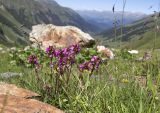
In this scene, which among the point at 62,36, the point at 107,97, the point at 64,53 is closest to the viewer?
the point at 107,97

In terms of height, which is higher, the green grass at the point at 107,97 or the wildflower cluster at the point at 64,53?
the wildflower cluster at the point at 64,53

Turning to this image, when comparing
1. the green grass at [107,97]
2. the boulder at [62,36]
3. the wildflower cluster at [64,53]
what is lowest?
the green grass at [107,97]

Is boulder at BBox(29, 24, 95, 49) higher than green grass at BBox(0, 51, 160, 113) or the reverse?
higher

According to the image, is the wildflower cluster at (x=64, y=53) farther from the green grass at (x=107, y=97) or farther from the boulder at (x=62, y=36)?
the boulder at (x=62, y=36)

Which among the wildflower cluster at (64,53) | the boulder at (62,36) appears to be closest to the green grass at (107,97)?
the wildflower cluster at (64,53)

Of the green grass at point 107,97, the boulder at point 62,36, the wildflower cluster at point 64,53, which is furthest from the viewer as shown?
the boulder at point 62,36

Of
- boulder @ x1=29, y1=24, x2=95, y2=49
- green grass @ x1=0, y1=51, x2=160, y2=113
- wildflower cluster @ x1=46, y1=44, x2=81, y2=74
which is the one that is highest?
boulder @ x1=29, y1=24, x2=95, y2=49

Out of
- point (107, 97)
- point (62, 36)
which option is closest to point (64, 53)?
point (107, 97)

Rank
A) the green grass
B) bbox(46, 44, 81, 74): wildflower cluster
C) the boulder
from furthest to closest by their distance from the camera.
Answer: the boulder < bbox(46, 44, 81, 74): wildflower cluster < the green grass

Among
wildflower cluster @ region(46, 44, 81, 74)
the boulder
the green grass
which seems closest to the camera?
the green grass

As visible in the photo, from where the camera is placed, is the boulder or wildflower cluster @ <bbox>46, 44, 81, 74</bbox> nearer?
wildflower cluster @ <bbox>46, 44, 81, 74</bbox>

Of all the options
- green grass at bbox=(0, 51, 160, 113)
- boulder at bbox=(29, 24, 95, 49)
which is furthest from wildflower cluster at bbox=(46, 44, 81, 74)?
boulder at bbox=(29, 24, 95, 49)

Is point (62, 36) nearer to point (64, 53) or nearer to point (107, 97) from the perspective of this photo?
point (64, 53)

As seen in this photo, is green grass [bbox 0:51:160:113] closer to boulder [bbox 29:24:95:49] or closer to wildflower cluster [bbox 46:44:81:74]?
wildflower cluster [bbox 46:44:81:74]
